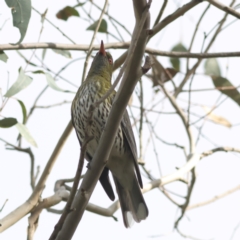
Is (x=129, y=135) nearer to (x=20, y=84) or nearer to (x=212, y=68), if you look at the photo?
(x=20, y=84)

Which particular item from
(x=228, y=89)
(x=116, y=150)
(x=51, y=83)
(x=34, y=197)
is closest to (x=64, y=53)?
(x=51, y=83)

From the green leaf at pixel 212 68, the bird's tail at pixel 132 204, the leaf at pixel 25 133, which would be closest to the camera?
the leaf at pixel 25 133

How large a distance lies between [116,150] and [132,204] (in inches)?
14.2

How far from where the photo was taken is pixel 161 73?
422 cm

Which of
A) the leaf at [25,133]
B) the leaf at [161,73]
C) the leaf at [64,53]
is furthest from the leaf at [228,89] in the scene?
the leaf at [25,133]

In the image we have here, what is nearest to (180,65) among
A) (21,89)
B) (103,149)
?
(21,89)

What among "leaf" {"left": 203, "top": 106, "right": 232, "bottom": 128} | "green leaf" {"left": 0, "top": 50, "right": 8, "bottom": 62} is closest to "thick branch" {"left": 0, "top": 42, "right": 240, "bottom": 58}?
"green leaf" {"left": 0, "top": 50, "right": 8, "bottom": 62}

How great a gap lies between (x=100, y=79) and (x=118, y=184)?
0.70 m

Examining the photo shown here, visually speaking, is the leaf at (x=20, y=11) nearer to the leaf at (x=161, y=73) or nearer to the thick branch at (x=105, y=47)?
the thick branch at (x=105, y=47)

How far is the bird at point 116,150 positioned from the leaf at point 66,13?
42cm

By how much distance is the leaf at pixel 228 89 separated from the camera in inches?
158

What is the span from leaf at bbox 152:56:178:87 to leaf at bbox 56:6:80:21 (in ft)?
2.16

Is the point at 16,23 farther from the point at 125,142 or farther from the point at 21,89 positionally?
the point at 125,142

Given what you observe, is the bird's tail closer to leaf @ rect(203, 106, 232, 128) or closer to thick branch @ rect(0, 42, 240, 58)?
thick branch @ rect(0, 42, 240, 58)
